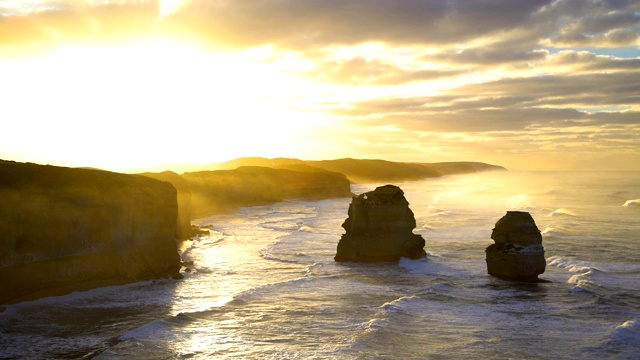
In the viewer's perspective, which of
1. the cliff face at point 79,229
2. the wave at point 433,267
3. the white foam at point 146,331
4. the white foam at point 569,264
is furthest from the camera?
the white foam at point 569,264

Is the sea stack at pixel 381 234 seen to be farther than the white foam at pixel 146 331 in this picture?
Yes

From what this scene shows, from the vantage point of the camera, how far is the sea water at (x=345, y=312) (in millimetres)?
18875

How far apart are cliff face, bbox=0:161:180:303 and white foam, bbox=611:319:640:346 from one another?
2206 cm

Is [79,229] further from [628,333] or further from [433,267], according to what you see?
[628,333]

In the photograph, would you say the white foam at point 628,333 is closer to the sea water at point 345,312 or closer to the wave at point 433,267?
the sea water at point 345,312

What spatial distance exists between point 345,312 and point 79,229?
13542 mm

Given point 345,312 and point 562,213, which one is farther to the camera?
point 562,213

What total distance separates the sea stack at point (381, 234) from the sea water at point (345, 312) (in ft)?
3.46

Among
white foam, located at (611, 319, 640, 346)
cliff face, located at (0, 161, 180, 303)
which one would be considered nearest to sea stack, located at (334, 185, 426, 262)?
cliff face, located at (0, 161, 180, 303)

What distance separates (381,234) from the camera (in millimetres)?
36312

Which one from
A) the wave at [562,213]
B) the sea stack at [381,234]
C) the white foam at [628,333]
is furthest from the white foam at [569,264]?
the wave at [562,213]

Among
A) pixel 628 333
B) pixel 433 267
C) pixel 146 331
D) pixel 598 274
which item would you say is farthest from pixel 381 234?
pixel 146 331

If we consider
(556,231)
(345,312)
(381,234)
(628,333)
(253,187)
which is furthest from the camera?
(253,187)

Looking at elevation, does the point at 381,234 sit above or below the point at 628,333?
above
